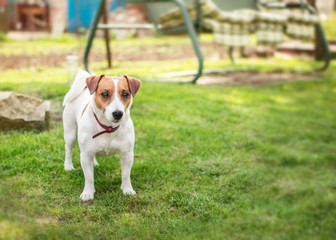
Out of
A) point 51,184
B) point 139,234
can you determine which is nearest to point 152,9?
point 51,184

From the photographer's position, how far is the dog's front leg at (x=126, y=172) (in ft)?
8.30

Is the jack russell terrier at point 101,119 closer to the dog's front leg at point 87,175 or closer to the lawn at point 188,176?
the dog's front leg at point 87,175

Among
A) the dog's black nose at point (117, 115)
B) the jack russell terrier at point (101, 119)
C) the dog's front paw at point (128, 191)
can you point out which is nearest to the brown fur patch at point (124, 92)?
the jack russell terrier at point (101, 119)

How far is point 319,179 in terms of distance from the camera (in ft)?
8.60

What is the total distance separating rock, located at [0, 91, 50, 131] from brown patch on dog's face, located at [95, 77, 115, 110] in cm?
140

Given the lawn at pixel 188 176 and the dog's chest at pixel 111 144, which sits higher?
the dog's chest at pixel 111 144

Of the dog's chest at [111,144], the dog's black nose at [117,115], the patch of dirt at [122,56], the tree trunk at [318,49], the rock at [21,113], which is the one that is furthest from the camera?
the tree trunk at [318,49]

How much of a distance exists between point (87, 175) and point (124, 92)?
659 millimetres

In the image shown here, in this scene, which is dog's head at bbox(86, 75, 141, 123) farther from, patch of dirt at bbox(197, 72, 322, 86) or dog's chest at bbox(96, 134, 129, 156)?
patch of dirt at bbox(197, 72, 322, 86)

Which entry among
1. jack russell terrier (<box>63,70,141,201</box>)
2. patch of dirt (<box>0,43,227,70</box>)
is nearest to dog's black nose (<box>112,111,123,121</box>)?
jack russell terrier (<box>63,70,141,201</box>)

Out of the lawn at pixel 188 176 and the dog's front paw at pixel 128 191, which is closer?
the lawn at pixel 188 176

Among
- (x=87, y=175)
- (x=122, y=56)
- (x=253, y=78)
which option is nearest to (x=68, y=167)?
(x=87, y=175)

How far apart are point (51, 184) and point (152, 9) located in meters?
5.23

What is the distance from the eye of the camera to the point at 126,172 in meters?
2.59
